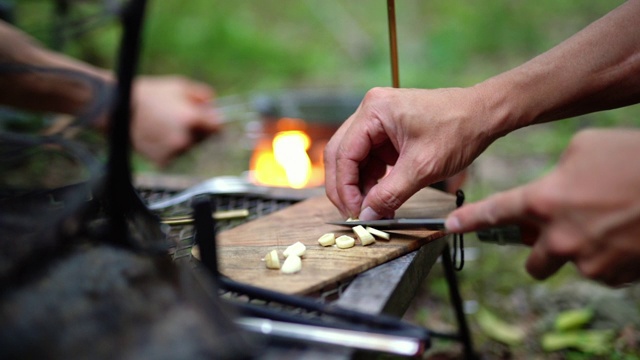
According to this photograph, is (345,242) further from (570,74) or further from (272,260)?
(570,74)

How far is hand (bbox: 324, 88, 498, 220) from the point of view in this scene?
1.24 m

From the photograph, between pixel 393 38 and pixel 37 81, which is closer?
pixel 393 38

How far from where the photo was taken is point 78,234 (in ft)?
2.85

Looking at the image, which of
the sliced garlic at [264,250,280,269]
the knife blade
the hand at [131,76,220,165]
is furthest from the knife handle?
the hand at [131,76,220,165]

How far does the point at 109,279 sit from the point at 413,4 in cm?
559

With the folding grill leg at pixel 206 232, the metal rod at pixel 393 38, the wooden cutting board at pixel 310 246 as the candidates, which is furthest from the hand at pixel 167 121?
the folding grill leg at pixel 206 232

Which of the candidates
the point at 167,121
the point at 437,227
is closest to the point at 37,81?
the point at 167,121

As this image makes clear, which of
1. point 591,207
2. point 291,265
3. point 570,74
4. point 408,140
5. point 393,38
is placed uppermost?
point 393,38

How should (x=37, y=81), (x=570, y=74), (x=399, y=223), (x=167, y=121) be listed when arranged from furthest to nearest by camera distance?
(x=167, y=121) < (x=37, y=81) < (x=570, y=74) < (x=399, y=223)

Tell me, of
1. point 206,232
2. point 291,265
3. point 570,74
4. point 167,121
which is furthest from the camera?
point 167,121

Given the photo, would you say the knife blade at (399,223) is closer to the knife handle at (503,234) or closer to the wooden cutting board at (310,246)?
the wooden cutting board at (310,246)

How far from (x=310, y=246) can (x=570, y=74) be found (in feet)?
2.36

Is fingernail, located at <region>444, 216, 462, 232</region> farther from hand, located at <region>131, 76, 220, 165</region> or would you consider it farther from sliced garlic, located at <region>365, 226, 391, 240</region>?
hand, located at <region>131, 76, 220, 165</region>

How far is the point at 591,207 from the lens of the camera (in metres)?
0.85
